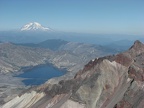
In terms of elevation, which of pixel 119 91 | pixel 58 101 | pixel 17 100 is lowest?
→ pixel 17 100

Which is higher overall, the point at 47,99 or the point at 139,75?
the point at 139,75

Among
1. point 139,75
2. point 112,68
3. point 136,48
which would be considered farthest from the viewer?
Answer: point 136,48

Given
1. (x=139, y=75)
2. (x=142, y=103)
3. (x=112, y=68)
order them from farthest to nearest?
(x=112, y=68)
(x=139, y=75)
(x=142, y=103)

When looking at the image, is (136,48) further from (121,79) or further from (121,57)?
(121,79)

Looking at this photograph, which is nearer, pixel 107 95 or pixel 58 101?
pixel 107 95

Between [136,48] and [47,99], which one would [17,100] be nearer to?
[47,99]

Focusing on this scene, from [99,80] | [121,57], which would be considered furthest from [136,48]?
[99,80]
